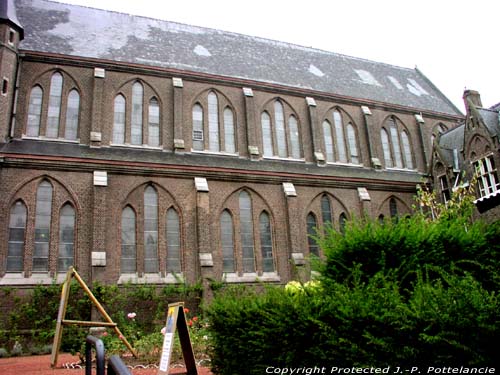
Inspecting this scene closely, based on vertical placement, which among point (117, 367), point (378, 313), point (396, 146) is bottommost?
point (117, 367)

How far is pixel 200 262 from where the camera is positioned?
1973cm

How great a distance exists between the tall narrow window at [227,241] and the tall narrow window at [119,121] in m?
6.35

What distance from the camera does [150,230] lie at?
795 inches

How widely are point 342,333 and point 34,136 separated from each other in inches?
782

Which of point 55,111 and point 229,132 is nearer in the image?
point 55,111

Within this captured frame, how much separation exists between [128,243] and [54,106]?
8010 millimetres

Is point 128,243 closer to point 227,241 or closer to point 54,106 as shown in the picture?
point 227,241

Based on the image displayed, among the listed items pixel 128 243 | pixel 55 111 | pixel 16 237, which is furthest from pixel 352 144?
pixel 16 237

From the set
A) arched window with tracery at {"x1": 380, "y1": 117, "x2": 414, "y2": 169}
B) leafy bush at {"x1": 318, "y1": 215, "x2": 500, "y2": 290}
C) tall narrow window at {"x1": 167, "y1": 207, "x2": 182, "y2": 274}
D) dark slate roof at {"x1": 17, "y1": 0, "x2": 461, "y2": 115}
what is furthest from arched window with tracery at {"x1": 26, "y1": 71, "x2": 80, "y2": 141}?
arched window with tracery at {"x1": 380, "y1": 117, "x2": 414, "y2": 169}

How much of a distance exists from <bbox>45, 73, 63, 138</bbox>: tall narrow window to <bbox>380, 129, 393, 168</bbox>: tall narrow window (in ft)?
60.5

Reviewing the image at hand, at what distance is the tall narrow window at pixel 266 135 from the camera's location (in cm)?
2584

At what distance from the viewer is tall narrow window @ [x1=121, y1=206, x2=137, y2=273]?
1936 cm

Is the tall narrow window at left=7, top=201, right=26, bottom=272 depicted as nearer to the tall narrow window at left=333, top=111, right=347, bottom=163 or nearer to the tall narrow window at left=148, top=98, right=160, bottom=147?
the tall narrow window at left=148, top=98, right=160, bottom=147

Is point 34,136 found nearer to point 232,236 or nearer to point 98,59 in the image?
point 98,59
